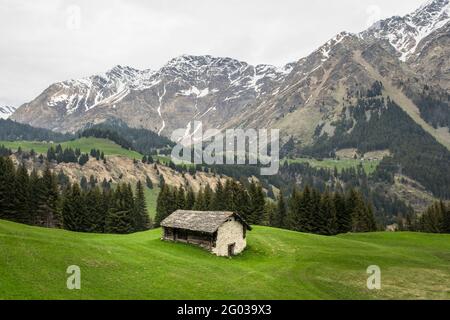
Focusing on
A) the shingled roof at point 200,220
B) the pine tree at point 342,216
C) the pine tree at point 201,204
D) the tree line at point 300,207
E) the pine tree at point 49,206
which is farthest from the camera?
the pine tree at point 201,204

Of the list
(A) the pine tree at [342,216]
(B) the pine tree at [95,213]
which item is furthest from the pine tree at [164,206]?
(A) the pine tree at [342,216]

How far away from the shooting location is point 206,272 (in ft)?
142

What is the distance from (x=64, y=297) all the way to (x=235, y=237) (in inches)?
1368

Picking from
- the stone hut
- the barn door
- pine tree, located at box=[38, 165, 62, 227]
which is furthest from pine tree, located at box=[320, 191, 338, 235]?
pine tree, located at box=[38, 165, 62, 227]

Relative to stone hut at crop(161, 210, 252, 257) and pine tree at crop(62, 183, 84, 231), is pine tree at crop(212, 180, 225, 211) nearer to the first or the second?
pine tree at crop(62, 183, 84, 231)

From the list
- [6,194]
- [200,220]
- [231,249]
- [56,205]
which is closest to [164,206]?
[56,205]

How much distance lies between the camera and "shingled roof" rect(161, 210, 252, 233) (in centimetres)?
5908

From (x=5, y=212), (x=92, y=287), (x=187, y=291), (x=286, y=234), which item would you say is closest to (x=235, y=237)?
(x=286, y=234)

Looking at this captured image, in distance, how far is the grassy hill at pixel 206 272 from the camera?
32.9 metres

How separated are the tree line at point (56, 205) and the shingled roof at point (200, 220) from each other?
48.6m

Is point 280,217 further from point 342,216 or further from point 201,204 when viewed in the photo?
point 201,204

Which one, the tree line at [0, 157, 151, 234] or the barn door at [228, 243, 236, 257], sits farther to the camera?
the tree line at [0, 157, 151, 234]

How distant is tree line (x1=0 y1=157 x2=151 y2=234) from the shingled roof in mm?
48646

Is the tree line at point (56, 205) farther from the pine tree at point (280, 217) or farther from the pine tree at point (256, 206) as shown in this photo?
the pine tree at point (280, 217)
